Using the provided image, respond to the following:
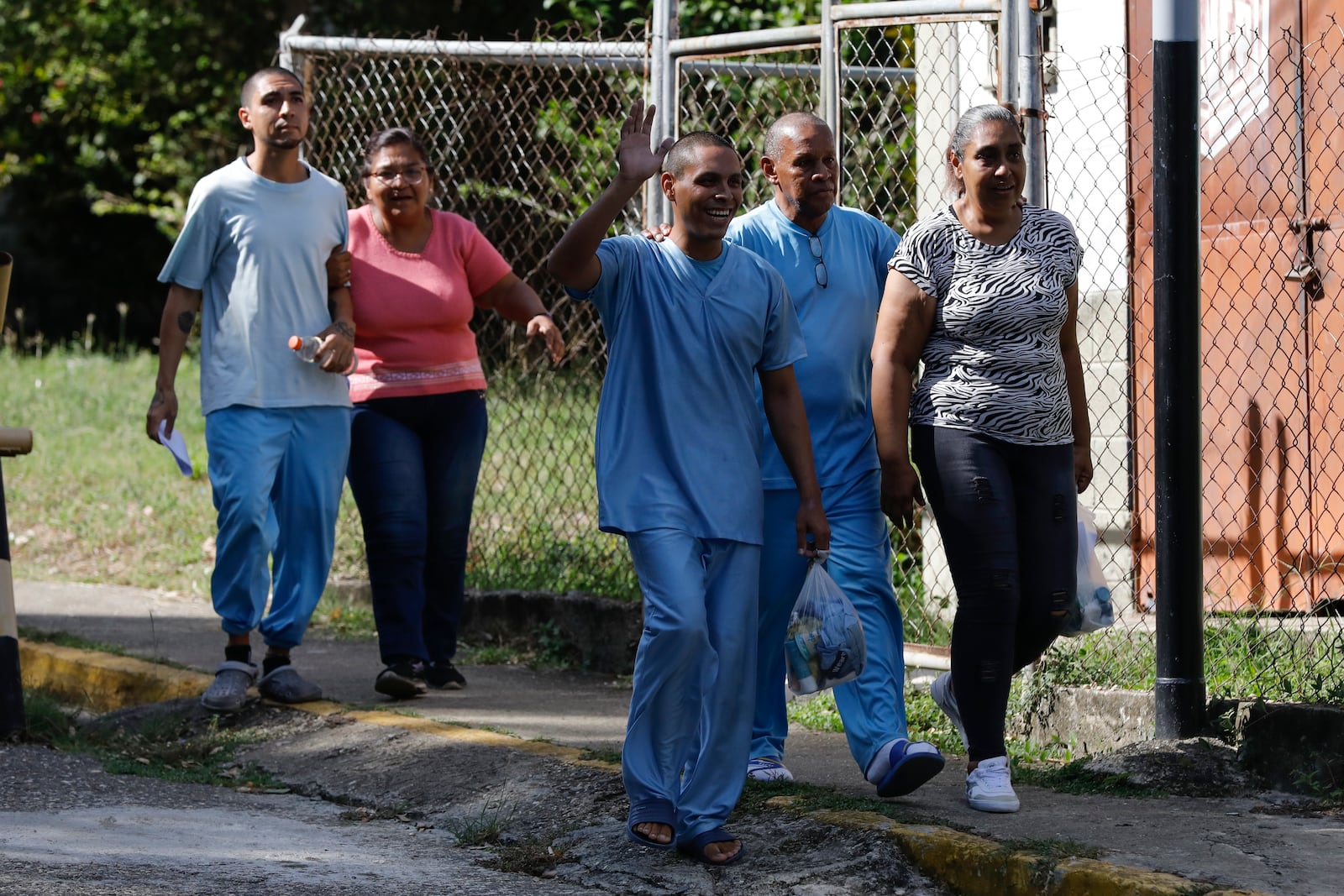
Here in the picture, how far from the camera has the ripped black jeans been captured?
449cm

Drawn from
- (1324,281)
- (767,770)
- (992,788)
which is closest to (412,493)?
(767,770)

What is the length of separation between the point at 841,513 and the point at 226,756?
7.63ft

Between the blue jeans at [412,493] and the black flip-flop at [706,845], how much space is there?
2.27m

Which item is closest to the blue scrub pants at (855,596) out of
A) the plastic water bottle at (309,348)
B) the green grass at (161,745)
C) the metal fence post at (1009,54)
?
the metal fence post at (1009,54)

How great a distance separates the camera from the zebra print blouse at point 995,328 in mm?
4496

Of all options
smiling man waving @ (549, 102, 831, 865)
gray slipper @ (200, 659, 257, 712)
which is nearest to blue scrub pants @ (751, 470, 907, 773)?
smiling man waving @ (549, 102, 831, 865)

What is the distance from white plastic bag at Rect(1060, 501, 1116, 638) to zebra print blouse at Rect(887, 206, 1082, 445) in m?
0.36

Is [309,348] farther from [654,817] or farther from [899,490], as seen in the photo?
[654,817]

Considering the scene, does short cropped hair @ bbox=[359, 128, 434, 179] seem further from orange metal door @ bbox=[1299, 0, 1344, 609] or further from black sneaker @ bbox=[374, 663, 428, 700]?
orange metal door @ bbox=[1299, 0, 1344, 609]

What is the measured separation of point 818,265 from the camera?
477 centimetres

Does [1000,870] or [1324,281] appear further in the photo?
[1324,281]

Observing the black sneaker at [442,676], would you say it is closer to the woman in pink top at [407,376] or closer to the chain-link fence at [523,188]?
the woman in pink top at [407,376]

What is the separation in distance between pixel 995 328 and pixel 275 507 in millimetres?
2764

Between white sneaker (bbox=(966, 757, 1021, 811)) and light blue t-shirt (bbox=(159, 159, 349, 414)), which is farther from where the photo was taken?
light blue t-shirt (bbox=(159, 159, 349, 414))
